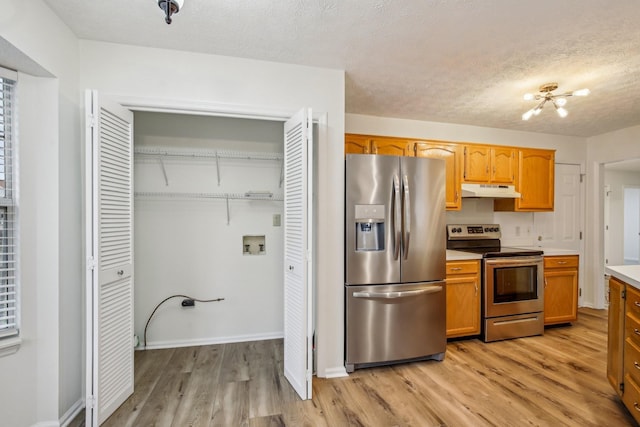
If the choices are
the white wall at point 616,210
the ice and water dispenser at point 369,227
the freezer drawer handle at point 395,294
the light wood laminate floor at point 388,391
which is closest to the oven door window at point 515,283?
the light wood laminate floor at point 388,391

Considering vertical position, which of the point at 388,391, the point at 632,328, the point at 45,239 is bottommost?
the point at 388,391

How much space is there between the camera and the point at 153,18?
180cm

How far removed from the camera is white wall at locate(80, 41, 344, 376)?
2068mm

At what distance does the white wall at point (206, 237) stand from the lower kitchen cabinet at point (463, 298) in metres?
1.79

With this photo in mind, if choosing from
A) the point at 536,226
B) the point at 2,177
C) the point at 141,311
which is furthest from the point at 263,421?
the point at 536,226

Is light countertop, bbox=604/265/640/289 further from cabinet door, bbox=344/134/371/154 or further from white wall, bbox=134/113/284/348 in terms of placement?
white wall, bbox=134/113/284/348

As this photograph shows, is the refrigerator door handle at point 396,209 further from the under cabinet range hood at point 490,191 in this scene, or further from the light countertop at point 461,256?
the under cabinet range hood at point 490,191

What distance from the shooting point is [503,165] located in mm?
3824

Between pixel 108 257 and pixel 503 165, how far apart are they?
14.1 feet

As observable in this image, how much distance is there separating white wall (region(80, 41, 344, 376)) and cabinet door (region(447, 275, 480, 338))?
1.32 meters

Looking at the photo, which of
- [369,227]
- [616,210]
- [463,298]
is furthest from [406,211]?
[616,210]

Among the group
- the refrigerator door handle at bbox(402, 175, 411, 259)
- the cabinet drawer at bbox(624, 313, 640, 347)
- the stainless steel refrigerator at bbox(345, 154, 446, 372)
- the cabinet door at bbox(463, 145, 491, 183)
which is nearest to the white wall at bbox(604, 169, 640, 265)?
the cabinet door at bbox(463, 145, 491, 183)

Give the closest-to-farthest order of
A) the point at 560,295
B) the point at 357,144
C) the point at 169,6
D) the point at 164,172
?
the point at 169,6, the point at 164,172, the point at 357,144, the point at 560,295

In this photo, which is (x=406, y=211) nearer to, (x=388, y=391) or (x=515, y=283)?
(x=388, y=391)
